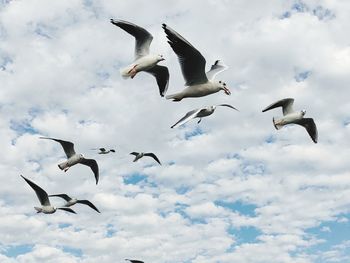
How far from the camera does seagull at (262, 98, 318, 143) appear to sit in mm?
25531

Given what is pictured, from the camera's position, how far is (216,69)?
24.9 m

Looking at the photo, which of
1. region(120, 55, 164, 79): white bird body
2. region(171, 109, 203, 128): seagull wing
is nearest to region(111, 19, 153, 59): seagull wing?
region(120, 55, 164, 79): white bird body

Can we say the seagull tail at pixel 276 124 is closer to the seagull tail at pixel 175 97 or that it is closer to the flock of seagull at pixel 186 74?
the flock of seagull at pixel 186 74

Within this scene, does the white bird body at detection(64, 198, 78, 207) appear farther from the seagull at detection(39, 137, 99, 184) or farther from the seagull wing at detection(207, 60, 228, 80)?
the seagull wing at detection(207, 60, 228, 80)

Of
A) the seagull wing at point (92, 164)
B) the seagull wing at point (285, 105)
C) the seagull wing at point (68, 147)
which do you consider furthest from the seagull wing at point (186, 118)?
the seagull wing at point (92, 164)

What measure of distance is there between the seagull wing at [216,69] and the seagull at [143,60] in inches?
79.1

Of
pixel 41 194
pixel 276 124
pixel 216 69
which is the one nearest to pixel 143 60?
pixel 216 69

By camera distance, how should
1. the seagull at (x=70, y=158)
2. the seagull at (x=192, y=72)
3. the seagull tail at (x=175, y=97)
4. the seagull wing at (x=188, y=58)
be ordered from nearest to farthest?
the seagull wing at (x=188, y=58) < the seagull at (x=192, y=72) < the seagull tail at (x=175, y=97) < the seagull at (x=70, y=158)

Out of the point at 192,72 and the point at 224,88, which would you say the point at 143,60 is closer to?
the point at 192,72

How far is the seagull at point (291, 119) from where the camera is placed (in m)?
25.5

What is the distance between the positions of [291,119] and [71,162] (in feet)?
41.9

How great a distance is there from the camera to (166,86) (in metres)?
24.8

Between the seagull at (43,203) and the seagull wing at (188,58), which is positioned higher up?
the seagull at (43,203)

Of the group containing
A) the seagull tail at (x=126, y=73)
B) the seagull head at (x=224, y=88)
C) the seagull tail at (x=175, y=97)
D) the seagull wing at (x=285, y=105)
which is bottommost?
the seagull tail at (x=175, y=97)
